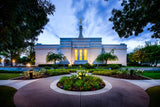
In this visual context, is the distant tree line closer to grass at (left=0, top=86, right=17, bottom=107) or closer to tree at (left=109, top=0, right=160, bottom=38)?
tree at (left=109, top=0, right=160, bottom=38)

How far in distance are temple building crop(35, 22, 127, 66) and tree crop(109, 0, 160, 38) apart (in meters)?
20.0

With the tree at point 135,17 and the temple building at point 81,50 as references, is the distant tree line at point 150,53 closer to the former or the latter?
the temple building at point 81,50

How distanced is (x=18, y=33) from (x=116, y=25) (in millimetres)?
6237

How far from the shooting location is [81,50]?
84.5ft

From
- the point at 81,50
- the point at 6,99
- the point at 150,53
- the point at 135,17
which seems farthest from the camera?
the point at 81,50

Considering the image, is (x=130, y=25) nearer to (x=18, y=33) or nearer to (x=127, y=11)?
(x=127, y=11)

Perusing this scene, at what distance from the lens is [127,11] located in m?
4.75

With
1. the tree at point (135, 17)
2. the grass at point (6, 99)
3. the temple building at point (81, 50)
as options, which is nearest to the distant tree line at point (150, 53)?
the temple building at point (81, 50)

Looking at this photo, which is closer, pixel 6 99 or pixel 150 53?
pixel 6 99

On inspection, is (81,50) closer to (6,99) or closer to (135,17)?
(135,17)

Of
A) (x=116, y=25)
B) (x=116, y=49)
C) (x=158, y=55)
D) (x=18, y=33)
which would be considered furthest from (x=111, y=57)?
(x=18, y=33)

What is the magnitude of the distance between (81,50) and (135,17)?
21.7m

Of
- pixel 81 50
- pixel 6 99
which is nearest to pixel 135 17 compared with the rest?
pixel 6 99

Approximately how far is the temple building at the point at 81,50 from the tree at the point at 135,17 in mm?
20047
